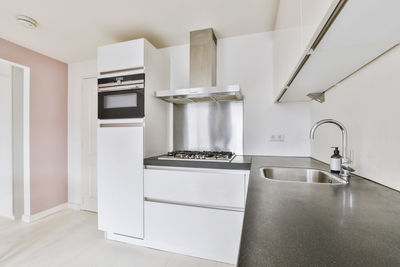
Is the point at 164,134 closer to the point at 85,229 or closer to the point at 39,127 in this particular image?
the point at 85,229

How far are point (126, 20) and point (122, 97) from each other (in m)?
0.81

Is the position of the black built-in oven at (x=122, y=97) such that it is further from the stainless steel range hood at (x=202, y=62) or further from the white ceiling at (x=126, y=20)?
the white ceiling at (x=126, y=20)

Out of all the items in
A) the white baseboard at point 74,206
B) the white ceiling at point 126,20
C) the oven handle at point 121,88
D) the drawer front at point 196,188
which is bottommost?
the white baseboard at point 74,206

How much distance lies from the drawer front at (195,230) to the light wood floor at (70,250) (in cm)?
9

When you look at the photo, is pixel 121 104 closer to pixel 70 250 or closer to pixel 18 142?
pixel 70 250

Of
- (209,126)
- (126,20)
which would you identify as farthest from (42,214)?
(126,20)

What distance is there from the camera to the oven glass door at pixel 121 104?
1.92m

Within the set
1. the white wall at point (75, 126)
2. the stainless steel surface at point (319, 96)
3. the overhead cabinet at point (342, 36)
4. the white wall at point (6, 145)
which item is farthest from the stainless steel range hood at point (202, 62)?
the white wall at point (6, 145)

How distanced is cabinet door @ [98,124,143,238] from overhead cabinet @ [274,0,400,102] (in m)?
1.56

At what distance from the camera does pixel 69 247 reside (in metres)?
1.94

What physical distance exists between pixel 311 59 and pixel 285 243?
887mm

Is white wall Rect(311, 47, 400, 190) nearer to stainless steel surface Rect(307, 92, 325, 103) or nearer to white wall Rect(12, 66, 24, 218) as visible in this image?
stainless steel surface Rect(307, 92, 325, 103)

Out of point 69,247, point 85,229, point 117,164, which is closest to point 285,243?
point 117,164

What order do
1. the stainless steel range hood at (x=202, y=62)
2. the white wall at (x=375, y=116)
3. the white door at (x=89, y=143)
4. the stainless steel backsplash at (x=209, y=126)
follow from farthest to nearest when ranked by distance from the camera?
the white door at (x=89, y=143)
the stainless steel backsplash at (x=209, y=126)
the stainless steel range hood at (x=202, y=62)
the white wall at (x=375, y=116)
